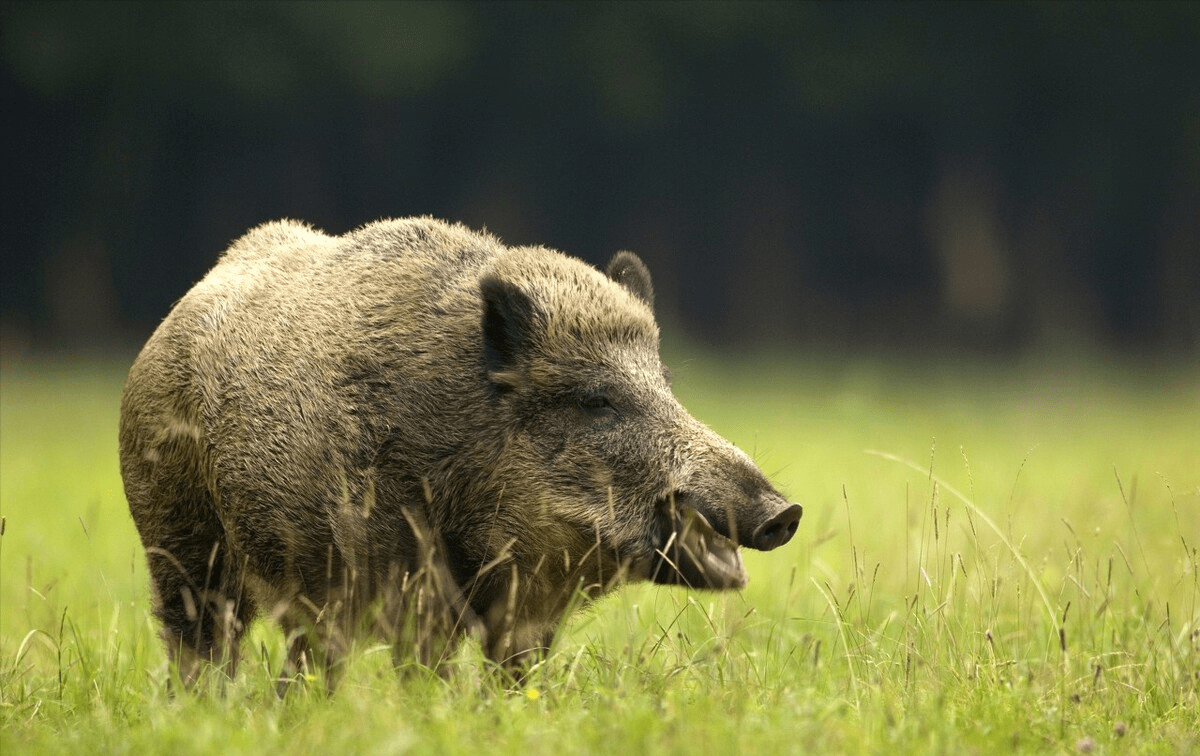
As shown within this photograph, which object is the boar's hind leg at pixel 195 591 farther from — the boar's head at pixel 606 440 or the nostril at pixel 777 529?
the nostril at pixel 777 529

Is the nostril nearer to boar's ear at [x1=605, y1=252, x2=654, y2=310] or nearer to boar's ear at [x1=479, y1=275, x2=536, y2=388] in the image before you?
boar's ear at [x1=479, y1=275, x2=536, y2=388]

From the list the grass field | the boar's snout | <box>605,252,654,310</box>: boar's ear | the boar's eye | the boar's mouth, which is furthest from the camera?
<box>605,252,654,310</box>: boar's ear

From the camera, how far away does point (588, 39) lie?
75.3 ft

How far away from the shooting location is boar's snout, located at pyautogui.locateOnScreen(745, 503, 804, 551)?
412cm

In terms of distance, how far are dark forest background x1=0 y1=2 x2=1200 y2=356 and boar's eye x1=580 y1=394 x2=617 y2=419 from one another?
55.8 feet

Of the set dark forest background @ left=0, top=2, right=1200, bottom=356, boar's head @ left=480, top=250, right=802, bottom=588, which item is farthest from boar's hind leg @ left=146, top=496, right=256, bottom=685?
dark forest background @ left=0, top=2, right=1200, bottom=356

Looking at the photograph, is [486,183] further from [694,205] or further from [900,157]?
[900,157]

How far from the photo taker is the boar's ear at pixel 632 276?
5.44m

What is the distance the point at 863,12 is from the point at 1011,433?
447 inches

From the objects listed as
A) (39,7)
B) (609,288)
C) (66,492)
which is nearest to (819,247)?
(39,7)

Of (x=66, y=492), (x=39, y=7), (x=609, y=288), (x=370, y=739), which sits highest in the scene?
(x=39, y=7)

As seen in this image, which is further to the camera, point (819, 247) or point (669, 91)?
point (819, 247)

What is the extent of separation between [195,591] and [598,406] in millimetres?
1639

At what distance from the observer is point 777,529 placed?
419 cm
